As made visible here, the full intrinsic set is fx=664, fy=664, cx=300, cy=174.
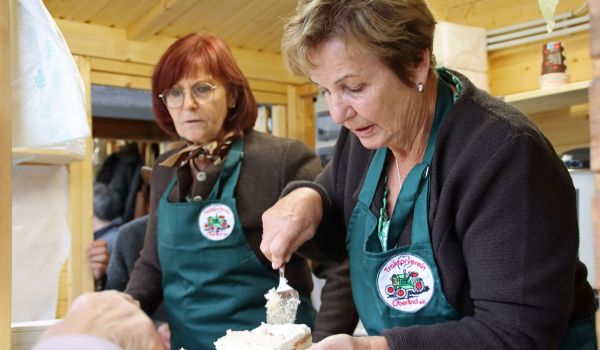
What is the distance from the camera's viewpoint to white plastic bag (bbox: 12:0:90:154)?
1.38m

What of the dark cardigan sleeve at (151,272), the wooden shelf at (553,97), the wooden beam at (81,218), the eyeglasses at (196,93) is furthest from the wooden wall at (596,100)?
the wooden beam at (81,218)

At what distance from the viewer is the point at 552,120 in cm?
318

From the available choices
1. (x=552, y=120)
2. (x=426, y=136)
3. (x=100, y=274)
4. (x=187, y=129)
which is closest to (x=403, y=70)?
(x=426, y=136)

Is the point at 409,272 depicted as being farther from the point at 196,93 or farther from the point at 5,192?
the point at 196,93

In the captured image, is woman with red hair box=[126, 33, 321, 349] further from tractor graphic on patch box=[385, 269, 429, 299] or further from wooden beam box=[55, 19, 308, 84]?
wooden beam box=[55, 19, 308, 84]

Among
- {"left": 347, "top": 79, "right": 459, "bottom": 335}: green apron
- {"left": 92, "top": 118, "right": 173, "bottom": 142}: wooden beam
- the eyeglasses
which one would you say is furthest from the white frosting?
{"left": 92, "top": 118, "right": 173, "bottom": 142}: wooden beam

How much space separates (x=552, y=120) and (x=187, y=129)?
193cm

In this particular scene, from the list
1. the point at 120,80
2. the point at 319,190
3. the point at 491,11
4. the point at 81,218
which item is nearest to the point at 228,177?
the point at 319,190

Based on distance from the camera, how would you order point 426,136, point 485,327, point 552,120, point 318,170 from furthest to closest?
1. point 552,120
2. point 318,170
3. point 426,136
4. point 485,327

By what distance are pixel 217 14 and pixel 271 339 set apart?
8.30 feet

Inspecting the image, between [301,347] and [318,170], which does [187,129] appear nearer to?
[318,170]

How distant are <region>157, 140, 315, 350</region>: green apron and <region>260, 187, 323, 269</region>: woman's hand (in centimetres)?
47

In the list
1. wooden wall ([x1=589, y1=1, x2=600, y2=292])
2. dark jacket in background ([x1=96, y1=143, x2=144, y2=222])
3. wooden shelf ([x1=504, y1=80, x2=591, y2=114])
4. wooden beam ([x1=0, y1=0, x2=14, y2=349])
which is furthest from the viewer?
dark jacket in background ([x1=96, y1=143, x2=144, y2=222])

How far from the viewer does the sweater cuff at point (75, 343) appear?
705mm
